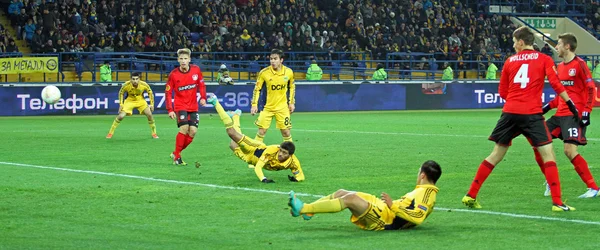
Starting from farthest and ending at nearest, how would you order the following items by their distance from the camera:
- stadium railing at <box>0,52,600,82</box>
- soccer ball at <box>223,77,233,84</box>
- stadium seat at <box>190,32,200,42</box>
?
stadium seat at <box>190,32,200,42</box> < stadium railing at <box>0,52,600,82</box> < soccer ball at <box>223,77,233,84</box>

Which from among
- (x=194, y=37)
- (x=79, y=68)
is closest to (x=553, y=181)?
(x=79, y=68)

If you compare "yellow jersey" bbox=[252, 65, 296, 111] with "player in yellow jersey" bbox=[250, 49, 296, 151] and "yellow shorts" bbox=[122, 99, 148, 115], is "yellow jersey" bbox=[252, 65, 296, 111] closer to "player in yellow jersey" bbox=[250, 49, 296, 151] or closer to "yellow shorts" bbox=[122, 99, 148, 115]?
"player in yellow jersey" bbox=[250, 49, 296, 151]

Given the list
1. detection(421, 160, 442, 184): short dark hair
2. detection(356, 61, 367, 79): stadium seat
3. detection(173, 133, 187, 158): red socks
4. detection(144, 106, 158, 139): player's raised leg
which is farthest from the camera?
detection(356, 61, 367, 79): stadium seat

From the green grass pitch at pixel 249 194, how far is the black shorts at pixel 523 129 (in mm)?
756

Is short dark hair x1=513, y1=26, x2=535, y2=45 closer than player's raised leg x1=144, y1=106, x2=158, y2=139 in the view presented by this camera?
Yes

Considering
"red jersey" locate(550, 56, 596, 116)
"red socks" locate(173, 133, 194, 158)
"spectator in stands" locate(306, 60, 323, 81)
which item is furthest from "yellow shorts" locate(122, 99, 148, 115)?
"red jersey" locate(550, 56, 596, 116)

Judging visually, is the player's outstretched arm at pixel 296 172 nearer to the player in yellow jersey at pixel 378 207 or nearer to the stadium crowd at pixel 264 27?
the player in yellow jersey at pixel 378 207

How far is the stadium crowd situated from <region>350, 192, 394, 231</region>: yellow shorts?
1090 inches

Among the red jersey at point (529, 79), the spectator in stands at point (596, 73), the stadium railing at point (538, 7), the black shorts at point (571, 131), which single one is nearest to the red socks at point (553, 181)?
the red jersey at point (529, 79)

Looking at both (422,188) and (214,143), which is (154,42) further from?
(422,188)

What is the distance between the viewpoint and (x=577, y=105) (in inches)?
457

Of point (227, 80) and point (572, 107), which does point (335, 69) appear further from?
point (572, 107)

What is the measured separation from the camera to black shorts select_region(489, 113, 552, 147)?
10117mm

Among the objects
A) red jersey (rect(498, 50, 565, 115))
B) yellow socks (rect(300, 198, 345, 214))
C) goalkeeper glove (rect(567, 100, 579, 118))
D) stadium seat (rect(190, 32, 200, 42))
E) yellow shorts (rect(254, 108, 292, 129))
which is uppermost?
stadium seat (rect(190, 32, 200, 42))
